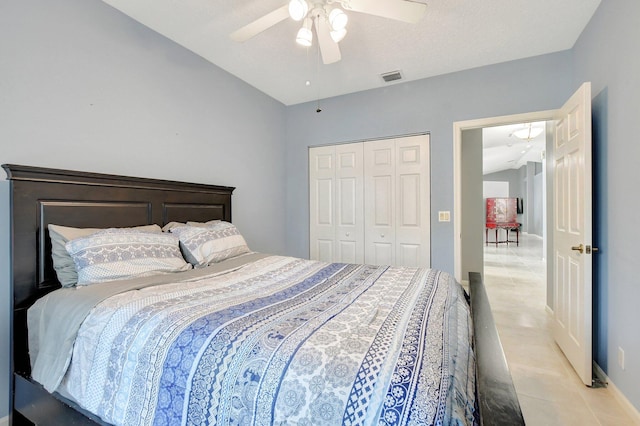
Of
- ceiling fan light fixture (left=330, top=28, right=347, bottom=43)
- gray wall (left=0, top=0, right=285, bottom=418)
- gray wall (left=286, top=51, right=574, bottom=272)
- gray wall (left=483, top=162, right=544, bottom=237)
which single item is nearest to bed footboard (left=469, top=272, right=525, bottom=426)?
ceiling fan light fixture (left=330, top=28, right=347, bottom=43)

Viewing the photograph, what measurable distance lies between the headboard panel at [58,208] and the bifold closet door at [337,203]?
1.95 metres

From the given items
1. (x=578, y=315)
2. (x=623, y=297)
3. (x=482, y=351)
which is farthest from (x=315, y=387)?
(x=578, y=315)

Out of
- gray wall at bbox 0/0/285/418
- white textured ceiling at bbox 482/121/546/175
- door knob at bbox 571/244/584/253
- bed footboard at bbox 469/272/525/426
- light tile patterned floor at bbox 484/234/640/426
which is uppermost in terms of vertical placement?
white textured ceiling at bbox 482/121/546/175

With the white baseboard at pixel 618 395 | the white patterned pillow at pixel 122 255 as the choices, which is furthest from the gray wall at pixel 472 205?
the white patterned pillow at pixel 122 255

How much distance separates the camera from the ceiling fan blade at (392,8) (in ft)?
5.23

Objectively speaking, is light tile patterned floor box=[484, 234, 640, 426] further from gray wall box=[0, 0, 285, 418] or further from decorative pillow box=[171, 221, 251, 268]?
gray wall box=[0, 0, 285, 418]

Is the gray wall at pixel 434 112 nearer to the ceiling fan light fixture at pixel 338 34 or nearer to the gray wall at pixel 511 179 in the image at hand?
the ceiling fan light fixture at pixel 338 34

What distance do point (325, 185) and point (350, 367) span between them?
3185 mm

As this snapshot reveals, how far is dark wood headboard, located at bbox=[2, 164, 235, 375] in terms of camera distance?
1571 mm

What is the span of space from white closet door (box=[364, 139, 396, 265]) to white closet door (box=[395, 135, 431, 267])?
0.24 ft

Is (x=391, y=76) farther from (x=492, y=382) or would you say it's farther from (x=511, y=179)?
(x=511, y=179)

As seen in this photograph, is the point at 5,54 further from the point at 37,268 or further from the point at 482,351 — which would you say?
the point at 482,351

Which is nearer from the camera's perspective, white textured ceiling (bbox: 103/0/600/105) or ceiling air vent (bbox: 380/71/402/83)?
white textured ceiling (bbox: 103/0/600/105)

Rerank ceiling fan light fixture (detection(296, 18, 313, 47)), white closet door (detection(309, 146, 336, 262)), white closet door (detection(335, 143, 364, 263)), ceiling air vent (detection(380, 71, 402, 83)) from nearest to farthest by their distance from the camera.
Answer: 1. ceiling fan light fixture (detection(296, 18, 313, 47))
2. ceiling air vent (detection(380, 71, 402, 83))
3. white closet door (detection(335, 143, 364, 263))
4. white closet door (detection(309, 146, 336, 262))
